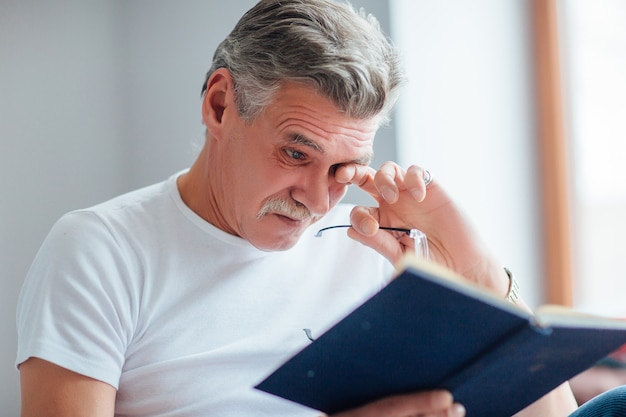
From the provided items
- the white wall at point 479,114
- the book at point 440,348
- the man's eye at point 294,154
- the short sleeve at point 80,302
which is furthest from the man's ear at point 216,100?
the white wall at point 479,114

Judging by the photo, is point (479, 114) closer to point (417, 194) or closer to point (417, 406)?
point (417, 194)

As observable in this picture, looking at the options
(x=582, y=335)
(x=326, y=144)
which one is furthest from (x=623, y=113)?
(x=582, y=335)

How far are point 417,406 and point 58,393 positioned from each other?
0.56 meters

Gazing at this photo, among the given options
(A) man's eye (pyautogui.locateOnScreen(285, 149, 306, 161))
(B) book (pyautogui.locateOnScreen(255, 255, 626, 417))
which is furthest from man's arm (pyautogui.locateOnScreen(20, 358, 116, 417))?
(A) man's eye (pyautogui.locateOnScreen(285, 149, 306, 161))

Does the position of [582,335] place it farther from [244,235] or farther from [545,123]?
[545,123]

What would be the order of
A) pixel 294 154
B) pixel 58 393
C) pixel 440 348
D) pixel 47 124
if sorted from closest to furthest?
pixel 440 348, pixel 58 393, pixel 294 154, pixel 47 124

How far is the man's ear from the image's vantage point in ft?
4.64

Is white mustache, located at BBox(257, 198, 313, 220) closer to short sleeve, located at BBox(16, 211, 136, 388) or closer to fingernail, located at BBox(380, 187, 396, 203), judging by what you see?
fingernail, located at BBox(380, 187, 396, 203)

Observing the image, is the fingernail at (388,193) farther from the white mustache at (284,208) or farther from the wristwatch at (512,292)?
the wristwatch at (512,292)

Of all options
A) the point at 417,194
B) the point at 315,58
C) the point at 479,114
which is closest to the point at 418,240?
the point at 417,194

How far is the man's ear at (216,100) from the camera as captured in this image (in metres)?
1.41

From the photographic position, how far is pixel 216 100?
1.44 m

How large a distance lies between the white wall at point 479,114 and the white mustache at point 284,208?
3.26ft

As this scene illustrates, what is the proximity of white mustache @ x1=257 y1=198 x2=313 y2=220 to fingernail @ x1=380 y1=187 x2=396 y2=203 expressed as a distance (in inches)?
5.2
